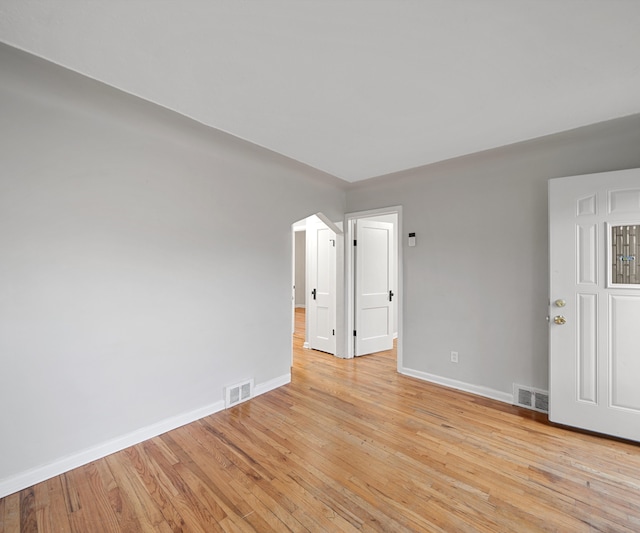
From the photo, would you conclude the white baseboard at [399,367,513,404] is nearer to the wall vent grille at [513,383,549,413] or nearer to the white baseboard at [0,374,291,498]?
the wall vent grille at [513,383,549,413]

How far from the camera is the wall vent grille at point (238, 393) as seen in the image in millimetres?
2872

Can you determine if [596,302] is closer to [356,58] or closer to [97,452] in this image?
[356,58]

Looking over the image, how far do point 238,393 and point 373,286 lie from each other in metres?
2.49

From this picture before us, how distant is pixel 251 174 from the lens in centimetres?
310

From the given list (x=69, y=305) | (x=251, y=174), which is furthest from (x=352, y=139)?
(x=69, y=305)

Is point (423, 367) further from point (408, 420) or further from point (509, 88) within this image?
point (509, 88)

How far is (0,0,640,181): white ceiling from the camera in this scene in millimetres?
1278

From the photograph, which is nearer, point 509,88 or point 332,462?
point 509,88

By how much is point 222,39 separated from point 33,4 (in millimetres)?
744

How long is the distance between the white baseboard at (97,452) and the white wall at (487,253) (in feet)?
8.06

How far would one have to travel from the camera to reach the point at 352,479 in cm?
191

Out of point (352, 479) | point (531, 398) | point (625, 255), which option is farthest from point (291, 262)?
point (625, 255)

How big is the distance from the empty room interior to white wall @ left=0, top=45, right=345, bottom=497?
0.01 meters

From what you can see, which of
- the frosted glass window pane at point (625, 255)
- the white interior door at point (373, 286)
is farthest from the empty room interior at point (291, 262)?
the white interior door at point (373, 286)
